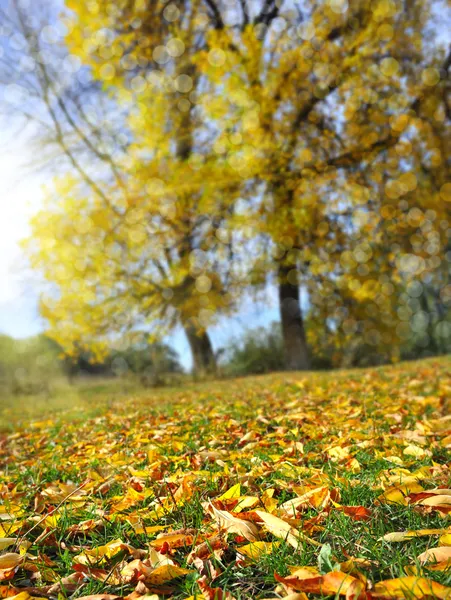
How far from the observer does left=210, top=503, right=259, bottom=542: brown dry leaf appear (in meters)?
1.63

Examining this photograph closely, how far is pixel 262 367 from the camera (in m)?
13.0

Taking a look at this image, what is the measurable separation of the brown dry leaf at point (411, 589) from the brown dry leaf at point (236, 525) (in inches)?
18.8

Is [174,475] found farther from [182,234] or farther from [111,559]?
[182,234]

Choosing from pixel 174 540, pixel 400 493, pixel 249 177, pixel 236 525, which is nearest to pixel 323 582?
pixel 236 525

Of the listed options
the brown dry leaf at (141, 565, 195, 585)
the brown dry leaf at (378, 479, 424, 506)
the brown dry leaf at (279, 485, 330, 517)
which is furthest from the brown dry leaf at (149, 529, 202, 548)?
the brown dry leaf at (378, 479, 424, 506)

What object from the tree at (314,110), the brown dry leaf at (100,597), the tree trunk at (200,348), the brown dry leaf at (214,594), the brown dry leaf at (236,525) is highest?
the tree at (314,110)

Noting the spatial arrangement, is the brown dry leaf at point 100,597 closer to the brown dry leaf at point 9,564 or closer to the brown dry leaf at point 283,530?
the brown dry leaf at point 9,564

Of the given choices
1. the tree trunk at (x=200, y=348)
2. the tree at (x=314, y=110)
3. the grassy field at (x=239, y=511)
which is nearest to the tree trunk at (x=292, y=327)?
the tree at (x=314, y=110)

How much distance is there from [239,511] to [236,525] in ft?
0.56

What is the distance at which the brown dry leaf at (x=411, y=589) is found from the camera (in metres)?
1.21

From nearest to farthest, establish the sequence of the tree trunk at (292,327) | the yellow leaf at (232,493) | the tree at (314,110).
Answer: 1. the yellow leaf at (232,493)
2. the tree at (314,110)
3. the tree trunk at (292,327)

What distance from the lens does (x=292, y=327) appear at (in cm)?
1166

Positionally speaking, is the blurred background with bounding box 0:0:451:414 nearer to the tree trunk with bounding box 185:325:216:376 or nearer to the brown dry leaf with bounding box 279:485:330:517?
the tree trunk with bounding box 185:325:216:376

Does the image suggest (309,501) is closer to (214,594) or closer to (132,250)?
(214,594)
